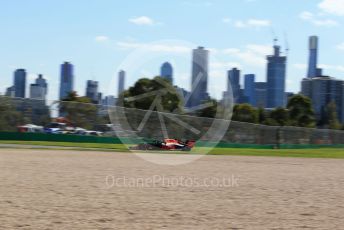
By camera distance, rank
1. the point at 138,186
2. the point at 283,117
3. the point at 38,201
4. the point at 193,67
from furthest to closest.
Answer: the point at 283,117
the point at 193,67
the point at 138,186
the point at 38,201

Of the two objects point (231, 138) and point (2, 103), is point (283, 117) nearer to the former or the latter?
point (231, 138)

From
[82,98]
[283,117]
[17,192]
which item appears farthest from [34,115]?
[283,117]

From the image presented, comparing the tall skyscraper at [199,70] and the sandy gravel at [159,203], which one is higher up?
the tall skyscraper at [199,70]

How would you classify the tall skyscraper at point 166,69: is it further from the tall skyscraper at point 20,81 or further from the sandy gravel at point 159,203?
the tall skyscraper at point 20,81

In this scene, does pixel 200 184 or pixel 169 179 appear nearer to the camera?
pixel 200 184

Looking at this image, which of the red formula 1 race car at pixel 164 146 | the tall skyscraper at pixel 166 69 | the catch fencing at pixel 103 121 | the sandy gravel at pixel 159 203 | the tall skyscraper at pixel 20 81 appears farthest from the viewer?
the tall skyscraper at pixel 20 81

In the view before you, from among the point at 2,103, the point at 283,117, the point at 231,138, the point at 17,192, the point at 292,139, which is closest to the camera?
the point at 17,192

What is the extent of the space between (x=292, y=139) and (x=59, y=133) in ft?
132

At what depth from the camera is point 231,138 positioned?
65312 millimetres

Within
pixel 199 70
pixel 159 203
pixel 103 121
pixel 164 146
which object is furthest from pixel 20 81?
pixel 159 203

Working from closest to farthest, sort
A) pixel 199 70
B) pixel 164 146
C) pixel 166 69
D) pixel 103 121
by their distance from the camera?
1. pixel 166 69
2. pixel 199 70
3. pixel 164 146
4. pixel 103 121

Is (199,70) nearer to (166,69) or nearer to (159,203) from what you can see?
(166,69)

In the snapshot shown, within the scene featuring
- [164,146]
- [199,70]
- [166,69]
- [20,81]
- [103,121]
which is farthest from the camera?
[20,81]

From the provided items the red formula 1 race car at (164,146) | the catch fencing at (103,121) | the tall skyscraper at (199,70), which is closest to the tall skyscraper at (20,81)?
the catch fencing at (103,121)
